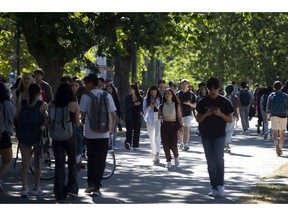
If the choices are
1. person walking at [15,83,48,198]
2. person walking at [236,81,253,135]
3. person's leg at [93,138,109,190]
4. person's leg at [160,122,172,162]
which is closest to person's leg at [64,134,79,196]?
person's leg at [93,138,109,190]

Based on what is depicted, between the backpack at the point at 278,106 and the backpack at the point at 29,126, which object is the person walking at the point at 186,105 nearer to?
the backpack at the point at 278,106

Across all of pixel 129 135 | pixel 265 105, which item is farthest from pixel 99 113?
pixel 265 105

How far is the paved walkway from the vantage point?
510 inches

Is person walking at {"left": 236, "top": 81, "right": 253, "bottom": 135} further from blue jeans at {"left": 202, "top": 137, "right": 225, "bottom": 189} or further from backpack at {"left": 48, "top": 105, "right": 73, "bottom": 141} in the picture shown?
backpack at {"left": 48, "top": 105, "right": 73, "bottom": 141}

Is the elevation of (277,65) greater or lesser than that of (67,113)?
greater

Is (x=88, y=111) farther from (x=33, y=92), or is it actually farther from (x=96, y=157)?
(x=33, y=92)

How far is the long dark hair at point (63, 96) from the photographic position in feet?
42.9

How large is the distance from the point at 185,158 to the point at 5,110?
825cm

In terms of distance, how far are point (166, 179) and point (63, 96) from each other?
3.71 m

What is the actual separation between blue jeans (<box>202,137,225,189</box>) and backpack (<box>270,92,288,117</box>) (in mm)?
8792

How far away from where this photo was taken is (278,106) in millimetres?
22094
